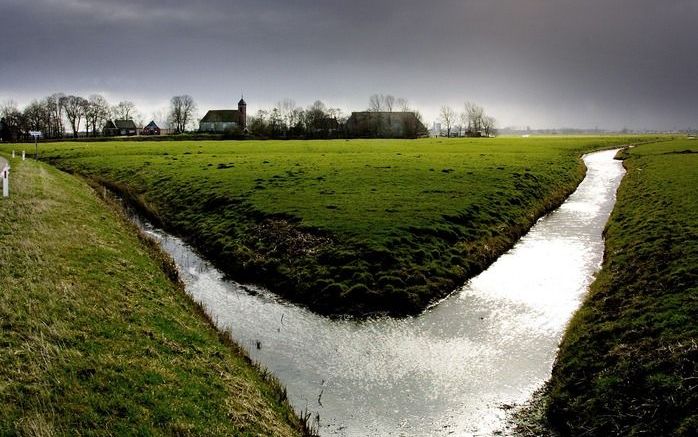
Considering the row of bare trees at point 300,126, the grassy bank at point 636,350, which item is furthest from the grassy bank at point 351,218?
the row of bare trees at point 300,126

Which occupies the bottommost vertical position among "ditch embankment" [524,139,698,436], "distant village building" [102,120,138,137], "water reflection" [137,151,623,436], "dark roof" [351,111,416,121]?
"water reflection" [137,151,623,436]

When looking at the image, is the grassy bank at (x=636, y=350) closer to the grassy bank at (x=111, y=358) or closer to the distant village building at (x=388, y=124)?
the grassy bank at (x=111, y=358)

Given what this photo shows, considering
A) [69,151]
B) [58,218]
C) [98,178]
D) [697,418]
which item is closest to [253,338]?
[697,418]

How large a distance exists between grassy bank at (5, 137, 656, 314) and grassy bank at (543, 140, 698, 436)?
19.7 feet

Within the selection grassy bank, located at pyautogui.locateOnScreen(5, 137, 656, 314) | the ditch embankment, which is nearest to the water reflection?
the ditch embankment

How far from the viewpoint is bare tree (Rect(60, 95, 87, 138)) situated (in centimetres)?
17125

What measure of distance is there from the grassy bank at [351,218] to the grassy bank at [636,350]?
237 inches

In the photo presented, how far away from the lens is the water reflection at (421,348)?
1207cm

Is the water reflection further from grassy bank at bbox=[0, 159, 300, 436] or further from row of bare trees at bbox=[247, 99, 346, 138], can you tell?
row of bare trees at bbox=[247, 99, 346, 138]

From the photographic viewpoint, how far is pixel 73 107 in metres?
172

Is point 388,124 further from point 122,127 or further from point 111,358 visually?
point 111,358

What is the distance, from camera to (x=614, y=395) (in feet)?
37.9

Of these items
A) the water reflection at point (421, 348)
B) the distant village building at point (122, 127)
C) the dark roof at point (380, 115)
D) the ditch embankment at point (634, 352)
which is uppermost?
the dark roof at point (380, 115)

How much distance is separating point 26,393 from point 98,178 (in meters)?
47.7
